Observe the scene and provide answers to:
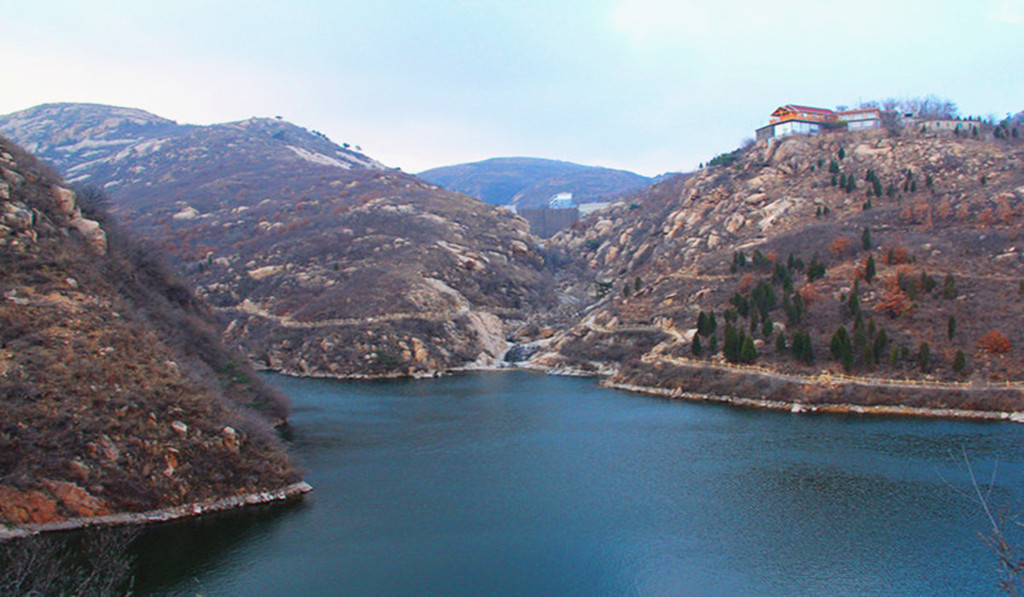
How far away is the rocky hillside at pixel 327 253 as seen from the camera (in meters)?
64.0

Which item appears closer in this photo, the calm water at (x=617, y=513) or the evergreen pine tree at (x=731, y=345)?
the calm water at (x=617, y=513)

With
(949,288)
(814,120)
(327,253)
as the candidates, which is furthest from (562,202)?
(949,288)

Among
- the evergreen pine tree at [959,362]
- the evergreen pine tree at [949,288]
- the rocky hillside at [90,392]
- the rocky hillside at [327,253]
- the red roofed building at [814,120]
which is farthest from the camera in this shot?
the red roofed building at [814,120]

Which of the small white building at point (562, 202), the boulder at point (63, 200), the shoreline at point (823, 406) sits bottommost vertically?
the shoreline at point (823, 406)

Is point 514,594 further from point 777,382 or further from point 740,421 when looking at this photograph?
point 777,382

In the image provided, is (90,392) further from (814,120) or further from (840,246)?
(814,120)

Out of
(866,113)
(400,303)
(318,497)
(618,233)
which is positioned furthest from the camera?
(618,233)

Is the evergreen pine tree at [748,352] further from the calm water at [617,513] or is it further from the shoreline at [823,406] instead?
the calm water at [617,513]

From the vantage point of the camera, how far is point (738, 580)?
21.7 metres

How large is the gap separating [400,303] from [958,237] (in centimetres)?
4848

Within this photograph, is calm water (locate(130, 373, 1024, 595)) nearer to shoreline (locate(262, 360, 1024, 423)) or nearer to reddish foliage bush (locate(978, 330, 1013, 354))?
shoreline (locate(262, 360, 1024, 423))

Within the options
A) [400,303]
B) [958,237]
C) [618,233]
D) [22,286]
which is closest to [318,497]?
[22,286]

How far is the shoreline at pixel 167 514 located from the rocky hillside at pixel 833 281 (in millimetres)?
29028

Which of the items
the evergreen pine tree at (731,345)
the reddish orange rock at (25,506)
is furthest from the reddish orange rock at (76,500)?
the evergreen pine tree at (731,345)
